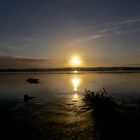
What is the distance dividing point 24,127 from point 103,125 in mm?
6894

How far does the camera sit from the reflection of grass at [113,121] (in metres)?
17.6

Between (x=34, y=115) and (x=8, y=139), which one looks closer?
(x=8, y=139)

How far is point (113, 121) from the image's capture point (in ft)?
71.1

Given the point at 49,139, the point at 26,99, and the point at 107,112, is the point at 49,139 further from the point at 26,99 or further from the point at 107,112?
the point at 26,99

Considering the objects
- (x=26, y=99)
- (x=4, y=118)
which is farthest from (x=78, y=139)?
(x=26, y=99)

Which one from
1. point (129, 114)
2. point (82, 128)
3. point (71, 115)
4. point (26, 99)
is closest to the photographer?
point (82, 128)

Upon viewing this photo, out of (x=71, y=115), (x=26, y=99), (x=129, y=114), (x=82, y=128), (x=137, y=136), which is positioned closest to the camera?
(x=137, y=136)

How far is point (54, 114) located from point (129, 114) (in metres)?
7.97

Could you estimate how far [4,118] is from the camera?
23.8m

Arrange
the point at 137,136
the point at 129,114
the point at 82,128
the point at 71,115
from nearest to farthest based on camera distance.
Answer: the point at 137,136
the point at 82,128
the point at 129,114
the point at 71,115

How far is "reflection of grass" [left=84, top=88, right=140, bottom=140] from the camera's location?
17648mm

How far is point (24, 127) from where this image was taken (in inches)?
798

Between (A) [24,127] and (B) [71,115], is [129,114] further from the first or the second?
(A) [24,127]

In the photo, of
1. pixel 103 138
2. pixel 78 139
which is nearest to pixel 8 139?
pixel 78 139
